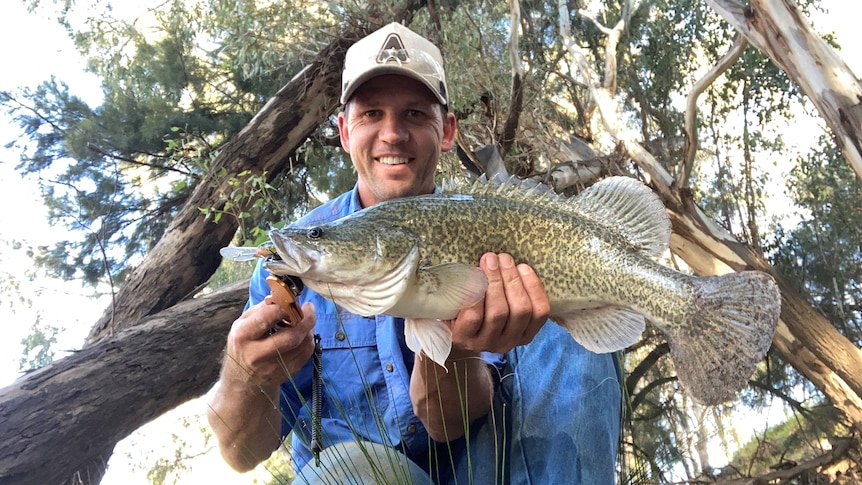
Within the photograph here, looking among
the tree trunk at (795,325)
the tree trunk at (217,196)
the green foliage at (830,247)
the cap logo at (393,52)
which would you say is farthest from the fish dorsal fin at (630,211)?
the green foliage at (830,247)

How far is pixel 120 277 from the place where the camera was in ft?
25.0

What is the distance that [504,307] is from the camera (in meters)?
1.58

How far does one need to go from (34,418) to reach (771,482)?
590cm

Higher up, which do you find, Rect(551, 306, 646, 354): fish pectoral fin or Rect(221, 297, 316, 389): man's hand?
Rect(221, 297, 316, 389): man's hand

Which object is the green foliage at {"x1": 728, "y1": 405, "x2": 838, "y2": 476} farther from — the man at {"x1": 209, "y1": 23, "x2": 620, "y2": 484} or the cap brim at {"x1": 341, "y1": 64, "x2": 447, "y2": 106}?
the cap brim at {"x1": 341, "y1": 64, "x2": 447, "y2": 106}

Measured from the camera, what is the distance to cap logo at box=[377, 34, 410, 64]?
7.50 ft

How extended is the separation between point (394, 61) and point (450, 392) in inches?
48.8

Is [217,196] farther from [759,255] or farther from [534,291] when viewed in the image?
[759,255]

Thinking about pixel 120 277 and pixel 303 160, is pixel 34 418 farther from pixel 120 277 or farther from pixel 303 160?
pixel 120 277

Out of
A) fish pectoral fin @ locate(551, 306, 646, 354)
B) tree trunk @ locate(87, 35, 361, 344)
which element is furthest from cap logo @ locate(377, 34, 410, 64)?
tree trunk @ locate(87, 35, 361, 344)

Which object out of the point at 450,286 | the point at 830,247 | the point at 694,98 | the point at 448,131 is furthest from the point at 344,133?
the point at 830,247

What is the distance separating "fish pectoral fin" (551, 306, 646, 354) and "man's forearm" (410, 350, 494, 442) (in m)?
0.32

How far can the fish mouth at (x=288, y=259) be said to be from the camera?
4.62 feet

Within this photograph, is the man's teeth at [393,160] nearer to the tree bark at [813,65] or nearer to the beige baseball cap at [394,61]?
the beige baseball cap at [394,61]
